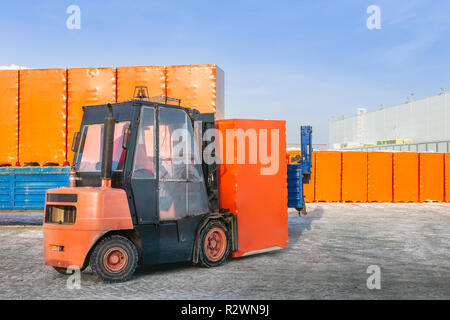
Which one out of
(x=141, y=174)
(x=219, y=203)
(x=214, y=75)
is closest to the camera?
(x=141, y=174)

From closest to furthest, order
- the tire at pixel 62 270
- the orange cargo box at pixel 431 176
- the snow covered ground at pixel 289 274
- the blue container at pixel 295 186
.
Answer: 1. the snow covered ground at pixel 289 274
2. the tire at pixel 62 270
3. the blue container at pixel 295 186
4. the orange cargo box at pixel 431 176

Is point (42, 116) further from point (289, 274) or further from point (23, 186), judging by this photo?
point (289, 274)

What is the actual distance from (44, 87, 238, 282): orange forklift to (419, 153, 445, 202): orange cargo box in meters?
18.7

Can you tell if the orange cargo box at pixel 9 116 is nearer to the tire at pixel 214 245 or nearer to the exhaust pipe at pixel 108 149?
the tire at pixel 214 245

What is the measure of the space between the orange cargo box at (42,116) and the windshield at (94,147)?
571cm

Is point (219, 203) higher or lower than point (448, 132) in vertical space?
lower

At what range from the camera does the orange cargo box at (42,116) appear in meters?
12.4

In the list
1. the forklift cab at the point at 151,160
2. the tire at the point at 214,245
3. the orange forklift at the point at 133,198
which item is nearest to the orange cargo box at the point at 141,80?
the orange forklift at the point at 133,198

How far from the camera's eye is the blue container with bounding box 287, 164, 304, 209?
10.8 meters

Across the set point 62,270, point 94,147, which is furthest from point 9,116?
point 62,270

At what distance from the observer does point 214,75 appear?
11703 mm
